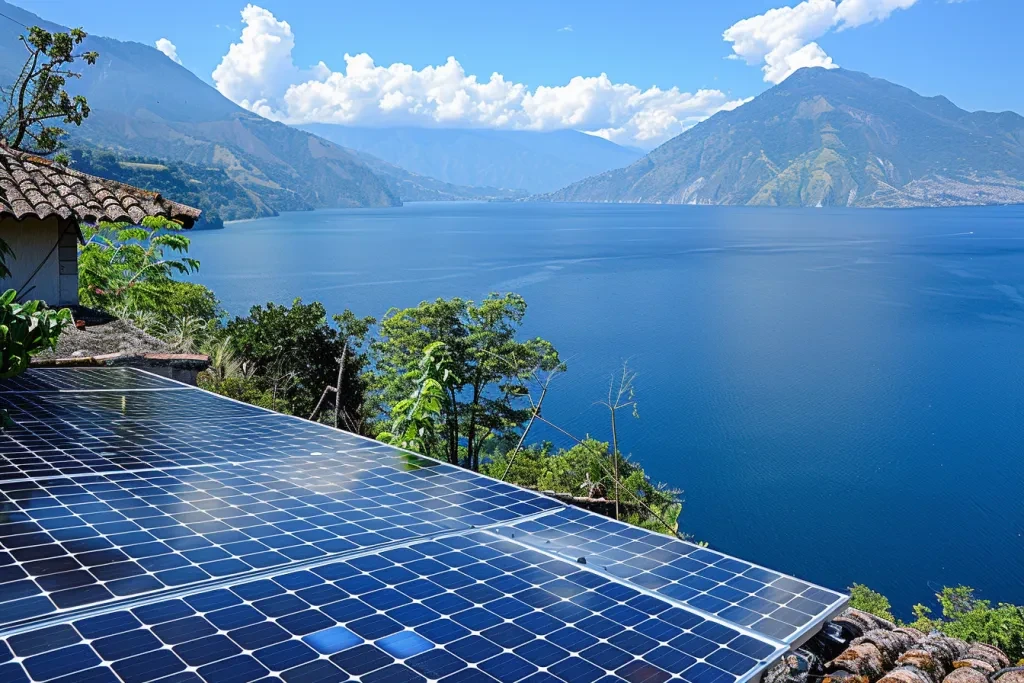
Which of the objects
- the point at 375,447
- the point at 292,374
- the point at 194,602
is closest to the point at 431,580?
the point at 194,602

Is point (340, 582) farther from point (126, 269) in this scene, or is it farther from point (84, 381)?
point (126, 269)

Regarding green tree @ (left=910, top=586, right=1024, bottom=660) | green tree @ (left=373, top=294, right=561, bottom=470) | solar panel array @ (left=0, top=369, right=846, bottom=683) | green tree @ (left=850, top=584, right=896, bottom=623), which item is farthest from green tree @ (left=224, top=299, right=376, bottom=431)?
solar panel array @ (left=0, top=369, right=846, bottom=683)

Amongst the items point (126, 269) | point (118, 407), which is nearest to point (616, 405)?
point (118, 407)

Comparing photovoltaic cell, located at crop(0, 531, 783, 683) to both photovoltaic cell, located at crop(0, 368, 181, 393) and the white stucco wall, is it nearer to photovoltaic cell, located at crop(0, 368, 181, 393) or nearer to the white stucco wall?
photovoltaic cell, located at crop(0, 368, 181, 393)

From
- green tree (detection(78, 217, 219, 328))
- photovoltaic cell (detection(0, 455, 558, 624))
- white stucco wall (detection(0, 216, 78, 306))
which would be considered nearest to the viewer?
photovoltaic cell (detection(0, 455, 558, 624))

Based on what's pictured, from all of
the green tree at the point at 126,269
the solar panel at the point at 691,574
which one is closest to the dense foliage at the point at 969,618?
the solar panel at the point at 691,574

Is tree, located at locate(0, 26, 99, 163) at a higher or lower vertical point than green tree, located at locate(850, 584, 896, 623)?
higher

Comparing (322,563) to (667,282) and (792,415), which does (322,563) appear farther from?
(667,282)

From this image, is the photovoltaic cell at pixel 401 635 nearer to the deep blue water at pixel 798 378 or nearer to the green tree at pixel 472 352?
the green tree at pixel 472 352
